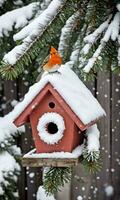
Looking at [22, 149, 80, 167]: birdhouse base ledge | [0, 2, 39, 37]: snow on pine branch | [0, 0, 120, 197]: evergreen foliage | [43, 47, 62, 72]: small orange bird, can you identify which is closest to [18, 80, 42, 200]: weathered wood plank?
[0, 2, 39, 37]: snow on pine branch

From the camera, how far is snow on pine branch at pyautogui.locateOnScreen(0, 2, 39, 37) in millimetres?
2457

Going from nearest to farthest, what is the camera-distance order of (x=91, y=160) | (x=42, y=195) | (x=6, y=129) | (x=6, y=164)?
(x=91, y=160)
(x=6, y=164)
(x=6, y=129)
(x=42, y=195)

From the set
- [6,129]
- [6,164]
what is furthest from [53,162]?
[6,129]

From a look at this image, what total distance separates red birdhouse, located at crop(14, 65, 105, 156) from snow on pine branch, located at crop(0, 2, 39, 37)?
108cm

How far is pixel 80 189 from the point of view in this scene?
2.98 metres

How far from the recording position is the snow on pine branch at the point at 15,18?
8.06ft

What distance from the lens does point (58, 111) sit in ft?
4.65

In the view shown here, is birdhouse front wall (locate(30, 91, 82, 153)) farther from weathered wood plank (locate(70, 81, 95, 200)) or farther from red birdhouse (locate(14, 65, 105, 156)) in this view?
weathered wood plank (locate(70, 81, 95, 200))

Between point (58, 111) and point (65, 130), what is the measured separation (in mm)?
63

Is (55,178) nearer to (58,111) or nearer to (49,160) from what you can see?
(49,160)

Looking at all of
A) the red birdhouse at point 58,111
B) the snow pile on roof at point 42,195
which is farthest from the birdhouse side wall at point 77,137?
the snow pile on roof at point 42,195

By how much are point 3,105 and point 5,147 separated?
1.75 feet

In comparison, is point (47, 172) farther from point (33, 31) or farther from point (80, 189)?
point (80, 189)

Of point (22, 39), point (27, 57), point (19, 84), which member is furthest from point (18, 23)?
point (27, 57)
